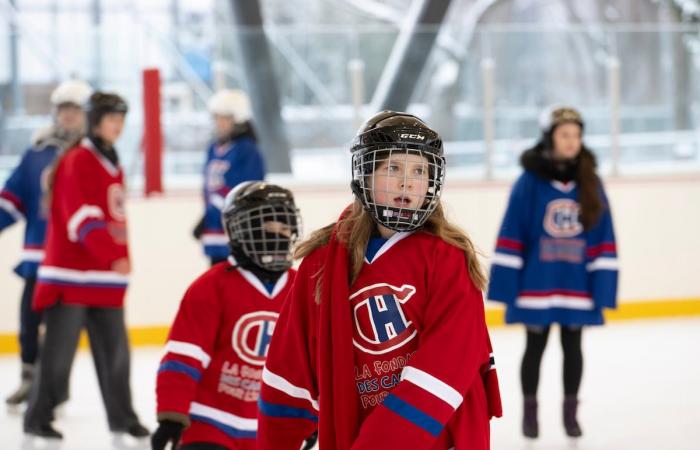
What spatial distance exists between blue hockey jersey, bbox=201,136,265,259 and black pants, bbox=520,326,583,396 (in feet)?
5.86

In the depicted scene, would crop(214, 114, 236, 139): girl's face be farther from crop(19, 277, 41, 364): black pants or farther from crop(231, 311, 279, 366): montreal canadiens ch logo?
crop(231, 311, 279, 366): montreal canadiens ch logo

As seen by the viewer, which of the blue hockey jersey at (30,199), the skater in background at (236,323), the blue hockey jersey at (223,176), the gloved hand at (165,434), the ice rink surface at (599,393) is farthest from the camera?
the blue hockey jersey at (223,176)

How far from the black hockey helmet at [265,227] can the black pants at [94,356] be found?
1689 mm

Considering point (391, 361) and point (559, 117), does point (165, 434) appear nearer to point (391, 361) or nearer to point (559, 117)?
point (391, 361)

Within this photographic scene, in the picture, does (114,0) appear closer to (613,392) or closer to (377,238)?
(613,392)

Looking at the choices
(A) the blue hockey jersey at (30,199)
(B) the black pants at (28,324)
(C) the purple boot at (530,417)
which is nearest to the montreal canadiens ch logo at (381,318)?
(C) the purple boot at (530,417)

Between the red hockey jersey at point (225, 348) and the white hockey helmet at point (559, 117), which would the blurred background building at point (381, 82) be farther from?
the red hockey jersey at point (225, 348)

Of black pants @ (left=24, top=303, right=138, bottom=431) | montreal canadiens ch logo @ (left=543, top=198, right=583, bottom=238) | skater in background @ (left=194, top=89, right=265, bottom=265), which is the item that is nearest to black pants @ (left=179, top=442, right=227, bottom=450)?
black pants @ (left=24, top=303, right=138, bottom=431)

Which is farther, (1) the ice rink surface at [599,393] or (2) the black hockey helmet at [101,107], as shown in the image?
(1) the ice rink surface at [599,393]

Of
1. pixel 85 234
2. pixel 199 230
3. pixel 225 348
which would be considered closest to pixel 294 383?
pixel 225 348

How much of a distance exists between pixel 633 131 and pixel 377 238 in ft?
20.1

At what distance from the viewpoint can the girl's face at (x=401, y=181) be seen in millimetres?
1838

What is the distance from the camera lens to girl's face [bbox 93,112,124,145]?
13.4 ft

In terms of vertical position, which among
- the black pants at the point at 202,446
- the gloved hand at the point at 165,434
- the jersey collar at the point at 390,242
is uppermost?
the jersey collar at the point at 390,242
